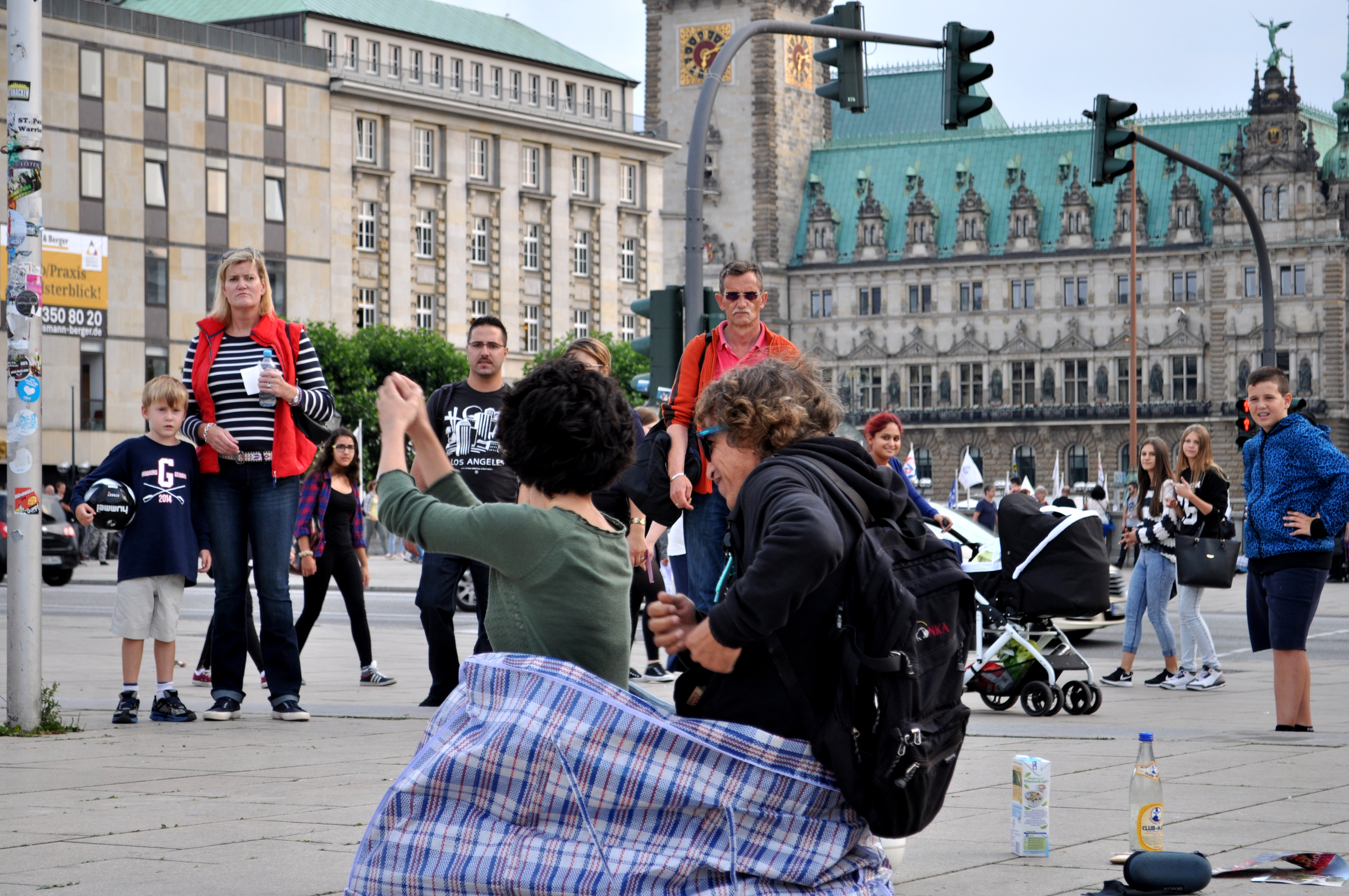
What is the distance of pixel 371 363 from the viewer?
2566 inches

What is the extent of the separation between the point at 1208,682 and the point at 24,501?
307 inches

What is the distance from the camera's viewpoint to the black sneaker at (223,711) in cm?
912

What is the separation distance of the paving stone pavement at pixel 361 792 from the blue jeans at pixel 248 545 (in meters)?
0.45

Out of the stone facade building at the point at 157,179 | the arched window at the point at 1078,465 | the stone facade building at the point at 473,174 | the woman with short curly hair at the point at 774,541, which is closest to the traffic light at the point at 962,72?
the woman with short curly hair at the point at 774,541

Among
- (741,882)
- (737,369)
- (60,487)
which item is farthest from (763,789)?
(60,487)

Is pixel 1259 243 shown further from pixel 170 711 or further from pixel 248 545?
pixel 170 711

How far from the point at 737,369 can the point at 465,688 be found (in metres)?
1.02

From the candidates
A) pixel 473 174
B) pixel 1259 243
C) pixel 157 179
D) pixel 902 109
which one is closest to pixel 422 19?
pixel 473 174

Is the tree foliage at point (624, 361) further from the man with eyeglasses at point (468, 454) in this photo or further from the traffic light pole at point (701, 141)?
the man with eyeglasses at point (468, 454)

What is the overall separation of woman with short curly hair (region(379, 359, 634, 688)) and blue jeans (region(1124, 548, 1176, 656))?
28.6ft

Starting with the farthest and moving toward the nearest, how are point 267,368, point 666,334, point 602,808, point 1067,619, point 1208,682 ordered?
point 1067,619, point 666,334, point 1208,682, point 267,368, point 602,808

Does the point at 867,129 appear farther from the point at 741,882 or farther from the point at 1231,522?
the point at 741,882

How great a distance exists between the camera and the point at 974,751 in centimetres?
842

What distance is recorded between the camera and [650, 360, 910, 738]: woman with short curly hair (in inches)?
156
